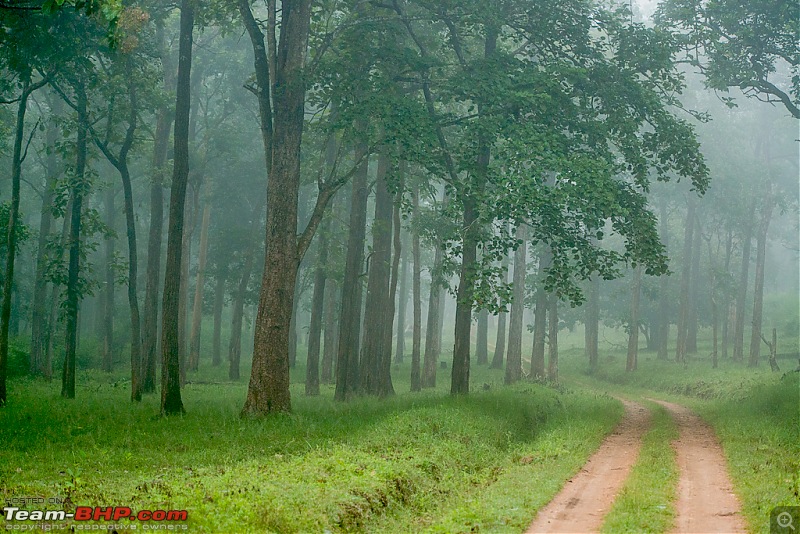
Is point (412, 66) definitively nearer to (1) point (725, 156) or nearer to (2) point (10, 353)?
(2) point (10, 353)

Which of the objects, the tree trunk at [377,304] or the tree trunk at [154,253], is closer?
the tree trunk at [154,253]

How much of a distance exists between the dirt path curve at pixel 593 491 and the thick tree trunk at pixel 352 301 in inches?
324

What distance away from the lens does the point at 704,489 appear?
12.2 m

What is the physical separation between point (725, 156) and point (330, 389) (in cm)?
3142

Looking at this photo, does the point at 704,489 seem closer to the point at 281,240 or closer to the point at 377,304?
the point at 281,240

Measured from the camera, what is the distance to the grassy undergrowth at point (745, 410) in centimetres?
1159

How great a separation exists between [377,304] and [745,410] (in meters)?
10.8

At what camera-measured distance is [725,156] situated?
→ 48062mm

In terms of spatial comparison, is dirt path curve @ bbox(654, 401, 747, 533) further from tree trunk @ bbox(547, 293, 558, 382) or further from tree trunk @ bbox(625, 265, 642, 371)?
tree trunk @ bbox(625, 265, 642, 371)

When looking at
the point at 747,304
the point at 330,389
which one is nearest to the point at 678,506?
the point at 330,389

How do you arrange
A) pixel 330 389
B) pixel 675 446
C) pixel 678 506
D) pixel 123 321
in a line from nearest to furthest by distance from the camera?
pixel 678 506 < pixel 675 446 < pixel 330 389 < pixel 123 321

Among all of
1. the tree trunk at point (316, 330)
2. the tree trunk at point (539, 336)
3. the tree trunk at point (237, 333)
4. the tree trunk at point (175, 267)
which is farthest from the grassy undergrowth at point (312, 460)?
the tree trunk at point (539, 336)

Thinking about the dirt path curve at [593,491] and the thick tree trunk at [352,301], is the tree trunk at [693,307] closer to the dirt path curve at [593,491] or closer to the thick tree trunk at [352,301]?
the thick tree trunk at [352,301]

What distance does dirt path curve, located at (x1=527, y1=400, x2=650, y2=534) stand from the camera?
1019 centimetres
